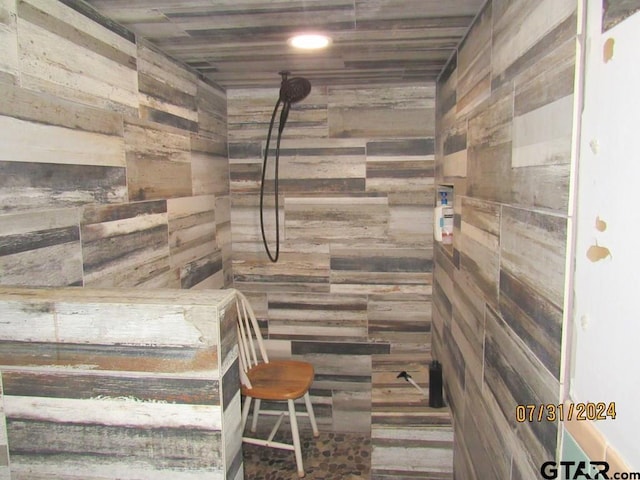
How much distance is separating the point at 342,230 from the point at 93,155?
1563mm

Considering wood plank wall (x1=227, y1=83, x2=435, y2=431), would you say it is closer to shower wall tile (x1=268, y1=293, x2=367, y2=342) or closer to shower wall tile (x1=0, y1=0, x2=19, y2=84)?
shower wall tile (x1=268, y1=293, x2=367, y2=342)

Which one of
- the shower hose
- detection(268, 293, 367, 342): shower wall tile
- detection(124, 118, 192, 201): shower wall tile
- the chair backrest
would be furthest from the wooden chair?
detection(124, 118, 192, 201): shower wall tile

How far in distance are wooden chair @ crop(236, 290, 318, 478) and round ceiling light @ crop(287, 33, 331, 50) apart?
3.85 ft

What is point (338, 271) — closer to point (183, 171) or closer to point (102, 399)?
point (183, 171)

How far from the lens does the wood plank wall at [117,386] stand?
919 mm

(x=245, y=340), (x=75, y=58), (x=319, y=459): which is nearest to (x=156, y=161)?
(x=75, y=58)

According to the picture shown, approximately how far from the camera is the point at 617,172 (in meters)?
0.73

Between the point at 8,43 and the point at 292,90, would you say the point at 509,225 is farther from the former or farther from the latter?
the point at 292,90

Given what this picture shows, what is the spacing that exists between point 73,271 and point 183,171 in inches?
34.8

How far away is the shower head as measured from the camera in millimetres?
2473

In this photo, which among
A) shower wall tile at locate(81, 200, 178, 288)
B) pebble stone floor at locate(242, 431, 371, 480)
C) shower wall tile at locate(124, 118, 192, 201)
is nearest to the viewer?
shower wall tile at locate(81, 200, 178, 288)
